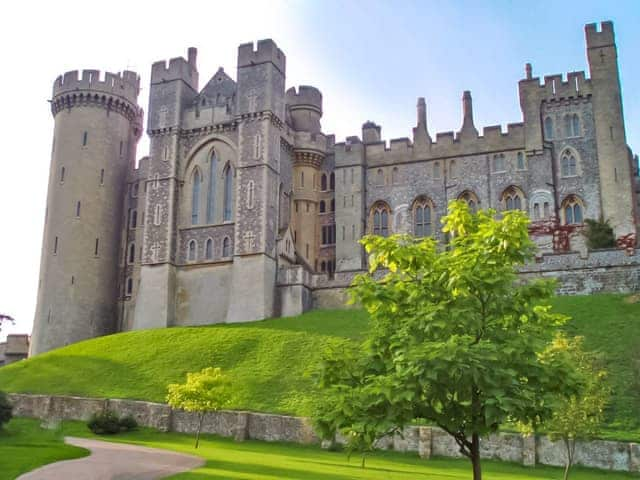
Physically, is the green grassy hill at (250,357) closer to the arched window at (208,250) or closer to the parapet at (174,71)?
the arched window at (208,250)

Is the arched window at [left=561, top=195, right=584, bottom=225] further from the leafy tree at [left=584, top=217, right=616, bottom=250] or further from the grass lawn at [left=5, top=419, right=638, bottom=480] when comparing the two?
the grass lawn at [left=5, top=419, right=638, bottom=480]

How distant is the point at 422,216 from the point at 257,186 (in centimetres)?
1221

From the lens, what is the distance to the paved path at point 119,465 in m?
18.5

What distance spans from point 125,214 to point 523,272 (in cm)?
3095

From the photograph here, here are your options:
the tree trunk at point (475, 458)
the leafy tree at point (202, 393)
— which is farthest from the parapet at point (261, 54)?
the tree trunk at point (475, 458)

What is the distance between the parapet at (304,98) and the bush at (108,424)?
31.6 metres

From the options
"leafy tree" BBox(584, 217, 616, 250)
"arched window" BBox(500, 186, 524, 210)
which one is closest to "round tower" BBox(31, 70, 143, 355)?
"arched window" BBox(500, 186, 524, 210)

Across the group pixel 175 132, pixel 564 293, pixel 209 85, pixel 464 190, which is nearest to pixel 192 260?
pixel 175 132

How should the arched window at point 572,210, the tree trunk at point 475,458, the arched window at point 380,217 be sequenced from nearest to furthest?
the tree trunk at point 475,458 → the arched window at point 572,210 → the arched window at point 380,217

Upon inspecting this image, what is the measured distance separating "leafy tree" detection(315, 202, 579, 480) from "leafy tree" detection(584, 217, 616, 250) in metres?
31.2

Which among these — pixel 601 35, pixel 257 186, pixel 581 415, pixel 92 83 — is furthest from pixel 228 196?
pixel 581 415

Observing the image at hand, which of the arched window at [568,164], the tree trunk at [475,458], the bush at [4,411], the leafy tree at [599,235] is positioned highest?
the arched window at [568,164]

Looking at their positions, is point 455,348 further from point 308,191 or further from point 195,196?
point 308,191

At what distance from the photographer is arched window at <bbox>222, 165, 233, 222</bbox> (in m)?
51.1
